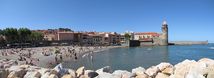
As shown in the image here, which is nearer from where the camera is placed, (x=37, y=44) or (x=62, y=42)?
(x=37, y=44)

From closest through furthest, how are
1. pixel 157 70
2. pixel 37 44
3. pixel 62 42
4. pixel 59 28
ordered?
pixel 157 70 < pixel 37 44 < pixel 62 42 < pixel 59 28

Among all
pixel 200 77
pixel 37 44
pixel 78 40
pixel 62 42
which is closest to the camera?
pixel 200 77

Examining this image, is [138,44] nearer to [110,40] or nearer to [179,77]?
[110,40]

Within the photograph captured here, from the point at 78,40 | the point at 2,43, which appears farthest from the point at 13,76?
the point at 78,40

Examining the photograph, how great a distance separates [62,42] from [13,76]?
4283 inches

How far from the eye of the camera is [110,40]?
14900cm

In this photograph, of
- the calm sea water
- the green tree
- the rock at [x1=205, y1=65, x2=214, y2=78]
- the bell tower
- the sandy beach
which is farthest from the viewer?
the bell tower

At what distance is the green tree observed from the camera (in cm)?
9219

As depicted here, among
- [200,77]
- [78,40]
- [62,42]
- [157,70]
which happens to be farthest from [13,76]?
[78,40]

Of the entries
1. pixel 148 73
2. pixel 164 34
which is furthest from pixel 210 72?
pixel 164 34

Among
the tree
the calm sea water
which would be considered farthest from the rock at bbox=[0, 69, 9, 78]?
the tree

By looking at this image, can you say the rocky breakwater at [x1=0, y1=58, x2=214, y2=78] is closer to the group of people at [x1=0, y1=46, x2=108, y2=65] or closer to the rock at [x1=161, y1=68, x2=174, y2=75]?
the rock at [x1=161, y1=68, x2=174, y2=75]

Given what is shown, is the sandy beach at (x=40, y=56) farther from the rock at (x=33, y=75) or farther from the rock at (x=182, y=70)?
the rock at (x=182, y=70)

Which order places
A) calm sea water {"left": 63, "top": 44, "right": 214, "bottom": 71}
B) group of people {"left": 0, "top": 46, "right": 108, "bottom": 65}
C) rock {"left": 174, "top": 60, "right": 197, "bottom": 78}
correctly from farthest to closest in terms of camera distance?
1. group of people {"left": 0, "top": 46, "right": 108, "bottom": 65}
2. calm sea water {"left": 63, "top": 44, "right": 214, "bottom": 71}
3. rock {"left": 174, "top": 60, "right": 197, "bottom": 78}
